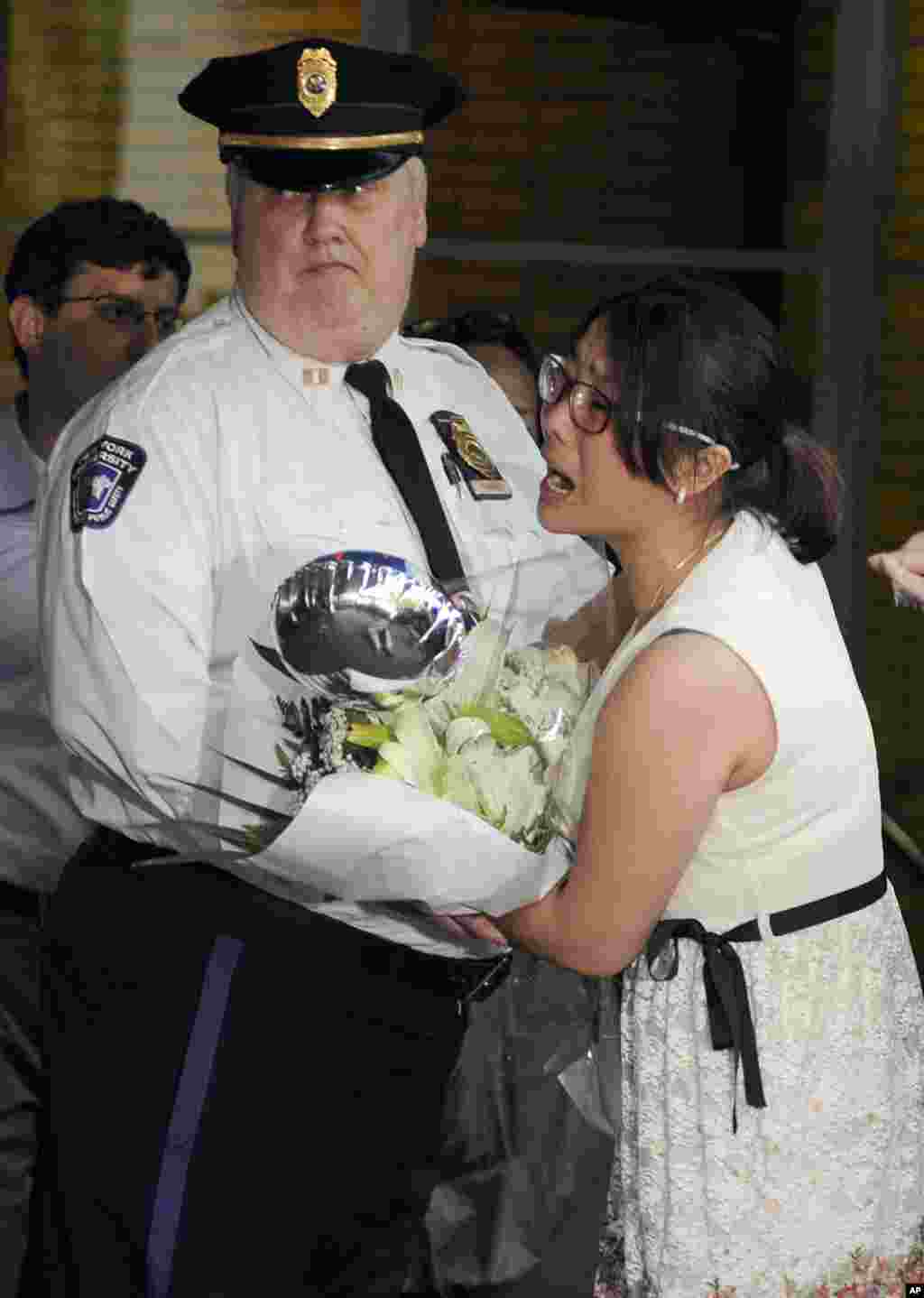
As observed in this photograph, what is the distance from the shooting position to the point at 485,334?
329 centimetres

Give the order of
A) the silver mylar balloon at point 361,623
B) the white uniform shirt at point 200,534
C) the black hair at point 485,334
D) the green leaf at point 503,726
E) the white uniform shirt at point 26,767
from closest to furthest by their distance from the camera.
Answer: the silver mylar balloon at point 361,623 → the green leaf at point 503,726 → the white uniform shirt at point 200,534 → the white uniform shirt at point 26,767 → the black hair at point 485,334

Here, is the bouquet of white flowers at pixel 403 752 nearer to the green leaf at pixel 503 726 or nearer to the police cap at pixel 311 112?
the green leaf at pixel 503 726

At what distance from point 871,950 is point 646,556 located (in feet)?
1.48

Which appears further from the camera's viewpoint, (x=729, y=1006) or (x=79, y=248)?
(x=79, y=248)

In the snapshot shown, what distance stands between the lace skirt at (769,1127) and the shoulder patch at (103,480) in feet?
2.41

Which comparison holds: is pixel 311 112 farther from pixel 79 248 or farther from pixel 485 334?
pixel 485 334

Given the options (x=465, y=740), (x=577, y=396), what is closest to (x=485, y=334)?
(x=577, y=396)

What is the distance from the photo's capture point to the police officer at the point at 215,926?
2.04m

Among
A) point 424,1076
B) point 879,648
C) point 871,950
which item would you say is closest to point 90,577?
point 424,1076

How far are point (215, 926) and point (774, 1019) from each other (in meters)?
0.59

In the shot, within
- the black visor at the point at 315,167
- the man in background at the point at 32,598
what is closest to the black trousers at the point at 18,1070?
the man in background at the point at 32,598

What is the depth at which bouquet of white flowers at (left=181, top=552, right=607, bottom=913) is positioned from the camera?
170 centimetres

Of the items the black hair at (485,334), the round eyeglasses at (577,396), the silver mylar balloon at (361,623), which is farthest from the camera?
the black hair at (485,334)

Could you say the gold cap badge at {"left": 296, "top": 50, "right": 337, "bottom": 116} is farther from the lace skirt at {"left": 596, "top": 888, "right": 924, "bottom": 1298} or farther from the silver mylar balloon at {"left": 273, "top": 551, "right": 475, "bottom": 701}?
the lace skirt at {"left": 596, "top": 888, "right": 924, "bottom": 1298}
